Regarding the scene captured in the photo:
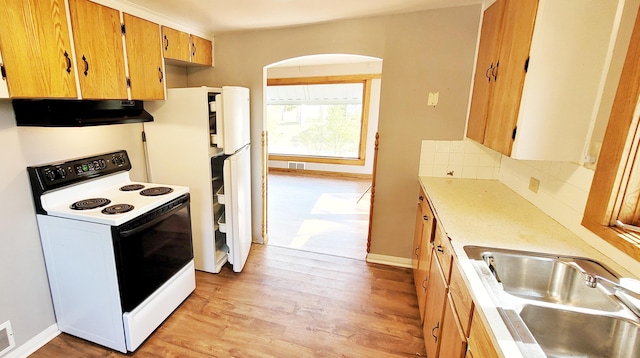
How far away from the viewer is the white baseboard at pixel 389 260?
2.86 metres

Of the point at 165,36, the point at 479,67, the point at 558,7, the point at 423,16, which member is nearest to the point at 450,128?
the point at 479,67

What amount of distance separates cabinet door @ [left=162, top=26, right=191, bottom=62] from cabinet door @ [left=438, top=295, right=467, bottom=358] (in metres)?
2.74

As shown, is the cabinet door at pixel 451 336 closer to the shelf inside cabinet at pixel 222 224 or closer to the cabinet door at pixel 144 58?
the shelf inside cabinet at pixel 222 224

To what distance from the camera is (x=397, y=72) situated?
97.3 inches

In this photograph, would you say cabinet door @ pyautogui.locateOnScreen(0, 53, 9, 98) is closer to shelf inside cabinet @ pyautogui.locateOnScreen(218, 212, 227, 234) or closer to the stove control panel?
the stove control panel

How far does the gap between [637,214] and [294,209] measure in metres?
3.74

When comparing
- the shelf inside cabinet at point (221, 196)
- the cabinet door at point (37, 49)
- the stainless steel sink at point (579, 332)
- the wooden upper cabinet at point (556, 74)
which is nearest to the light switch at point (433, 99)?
the wooden upper cabinet at point (556, 74)

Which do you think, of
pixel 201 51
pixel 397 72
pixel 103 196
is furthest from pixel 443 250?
pixel 201 51

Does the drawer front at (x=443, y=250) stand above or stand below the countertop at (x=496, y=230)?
below

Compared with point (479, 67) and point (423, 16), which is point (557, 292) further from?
point (423, 16)

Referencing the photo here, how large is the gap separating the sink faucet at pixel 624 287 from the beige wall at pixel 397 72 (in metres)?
1.66

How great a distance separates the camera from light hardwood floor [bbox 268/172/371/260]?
3.31m

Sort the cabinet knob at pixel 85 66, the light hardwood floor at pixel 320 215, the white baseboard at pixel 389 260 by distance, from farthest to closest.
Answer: the light hardwood floor at pixel 320 215
the white baseboard at pixel 389 260
the cabinet knob at pixel 85 66

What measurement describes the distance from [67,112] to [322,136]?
538 cm
